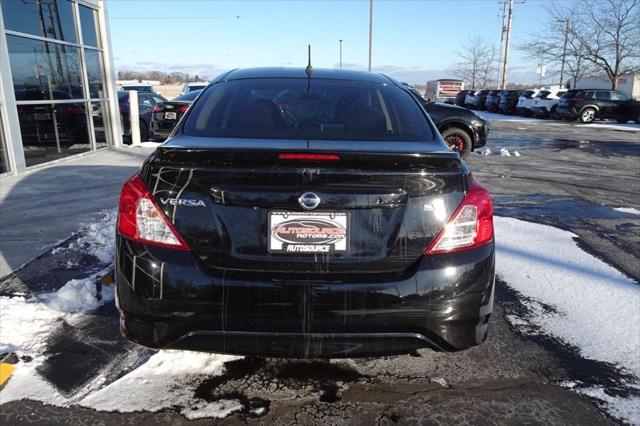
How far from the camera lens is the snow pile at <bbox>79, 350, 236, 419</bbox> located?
7.79 feet

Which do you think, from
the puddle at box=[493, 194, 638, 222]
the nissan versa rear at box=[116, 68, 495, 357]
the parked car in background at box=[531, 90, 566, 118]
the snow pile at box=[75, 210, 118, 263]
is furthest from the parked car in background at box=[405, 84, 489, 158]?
the parked car in background at box=[531, 90, 566, 118]

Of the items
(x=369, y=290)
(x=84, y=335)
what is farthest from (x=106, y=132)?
(x=369, y=290)

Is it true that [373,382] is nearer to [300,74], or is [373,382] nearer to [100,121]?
[300,74]

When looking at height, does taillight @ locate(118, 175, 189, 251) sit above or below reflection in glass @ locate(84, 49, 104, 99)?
below

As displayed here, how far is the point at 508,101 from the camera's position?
31.9m

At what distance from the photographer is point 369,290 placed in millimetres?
2070

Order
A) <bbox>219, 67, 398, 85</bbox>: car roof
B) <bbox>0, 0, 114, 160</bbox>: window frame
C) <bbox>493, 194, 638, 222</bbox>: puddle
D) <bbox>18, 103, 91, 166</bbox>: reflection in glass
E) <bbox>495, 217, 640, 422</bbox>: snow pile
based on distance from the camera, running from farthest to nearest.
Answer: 1. <bbox>0, 0, 114, 160</bbox>: window frame
2. <bbox>18, 103, 91, 166</bbox>: reflection in glass
3. <bbox>493, 194, 638, 222</bbox>: puddle
4. <bbox>219, 67, 398, 85</bbox>: car roof
5. <bbox>495, 217, 640, 422</bbox>: snow pile

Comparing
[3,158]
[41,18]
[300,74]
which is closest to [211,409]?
[300,74]

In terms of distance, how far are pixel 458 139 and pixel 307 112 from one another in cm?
789

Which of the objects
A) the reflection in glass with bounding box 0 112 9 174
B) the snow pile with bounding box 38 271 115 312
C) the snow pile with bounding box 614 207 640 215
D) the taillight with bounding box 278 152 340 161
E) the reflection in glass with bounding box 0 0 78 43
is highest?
the reflection in glass with bounding box 0 0 78 43

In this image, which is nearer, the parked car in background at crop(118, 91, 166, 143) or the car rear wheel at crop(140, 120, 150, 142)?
the parked car in background at crop(118, 91, 166, 143)

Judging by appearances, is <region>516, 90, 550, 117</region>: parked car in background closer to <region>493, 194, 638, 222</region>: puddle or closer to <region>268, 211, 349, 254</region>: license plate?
<region>493, 194, 638, 222</region>: puddle

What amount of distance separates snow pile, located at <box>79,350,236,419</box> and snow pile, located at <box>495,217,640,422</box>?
77.3 inches

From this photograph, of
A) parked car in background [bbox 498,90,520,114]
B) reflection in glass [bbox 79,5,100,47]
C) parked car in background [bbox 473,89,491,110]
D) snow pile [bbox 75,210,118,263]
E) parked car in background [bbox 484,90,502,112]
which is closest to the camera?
snow pile [bbox 75,210,118,263]
